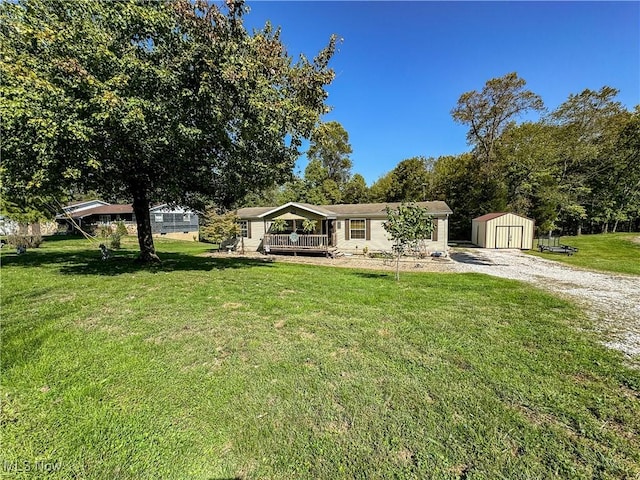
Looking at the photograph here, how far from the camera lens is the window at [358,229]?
17.7 m

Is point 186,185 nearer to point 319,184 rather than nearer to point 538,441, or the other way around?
point 538,441

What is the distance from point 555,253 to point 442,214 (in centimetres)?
774

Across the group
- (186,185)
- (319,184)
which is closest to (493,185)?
(319,184)

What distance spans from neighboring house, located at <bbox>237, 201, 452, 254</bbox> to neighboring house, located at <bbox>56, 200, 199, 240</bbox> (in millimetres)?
16584

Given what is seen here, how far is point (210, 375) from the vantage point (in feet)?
11.0

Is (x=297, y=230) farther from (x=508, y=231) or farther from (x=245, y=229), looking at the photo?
(x=508, y=231)

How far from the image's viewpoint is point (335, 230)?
18.1 metres

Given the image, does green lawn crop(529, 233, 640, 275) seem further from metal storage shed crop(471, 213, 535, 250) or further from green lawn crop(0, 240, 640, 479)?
green lawn crop(0, 240, 640, 479)

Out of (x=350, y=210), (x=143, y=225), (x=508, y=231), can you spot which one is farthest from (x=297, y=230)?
(x=508, y=231)

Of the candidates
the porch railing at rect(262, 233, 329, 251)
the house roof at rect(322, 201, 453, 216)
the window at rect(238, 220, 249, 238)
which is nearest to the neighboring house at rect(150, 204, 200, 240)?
the window at rect(238, 220, 249, 238)

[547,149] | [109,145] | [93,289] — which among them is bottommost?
[93,289]

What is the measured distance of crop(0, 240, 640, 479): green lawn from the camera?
2.24 m

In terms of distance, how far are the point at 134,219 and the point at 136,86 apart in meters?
31.3

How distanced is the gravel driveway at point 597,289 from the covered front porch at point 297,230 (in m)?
7.64
